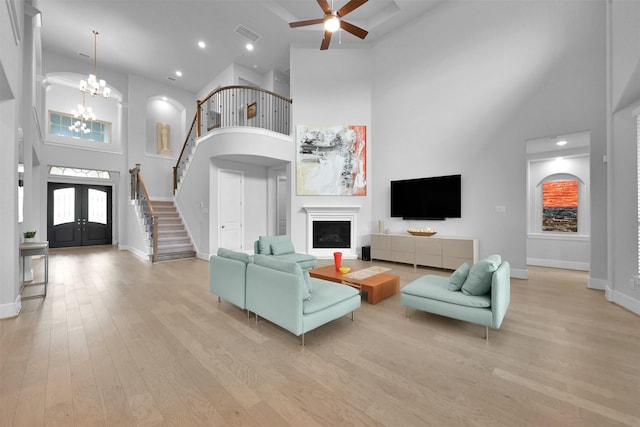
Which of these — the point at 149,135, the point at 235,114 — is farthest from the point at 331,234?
the point at 149,135

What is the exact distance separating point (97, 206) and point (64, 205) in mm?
937

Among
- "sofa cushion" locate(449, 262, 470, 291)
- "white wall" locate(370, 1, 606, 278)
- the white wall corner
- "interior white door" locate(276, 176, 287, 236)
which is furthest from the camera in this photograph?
"interior white door" locate(276, 176, 287, 236)

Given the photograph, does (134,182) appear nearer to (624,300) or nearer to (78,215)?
(78,215)

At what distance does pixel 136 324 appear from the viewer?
10.5 ft

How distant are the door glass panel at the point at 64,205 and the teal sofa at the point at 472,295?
12.3m

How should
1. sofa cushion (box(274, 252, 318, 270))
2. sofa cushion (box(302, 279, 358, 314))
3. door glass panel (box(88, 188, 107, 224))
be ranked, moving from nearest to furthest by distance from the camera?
1. sofa cushion (box(302, 279, 358, 314))
2. sofa cushion (box(274, 252, 318, 270))
3. door glass panel (box(88, 188, 107, 224))

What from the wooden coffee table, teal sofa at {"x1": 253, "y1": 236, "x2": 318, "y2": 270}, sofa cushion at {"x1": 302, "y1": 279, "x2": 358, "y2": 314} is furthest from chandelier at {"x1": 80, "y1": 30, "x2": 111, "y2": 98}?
sofa cushion at {"x1": 302, "y1": 279, "x2": 358, "y2": 314}

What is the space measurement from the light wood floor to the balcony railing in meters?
5.99

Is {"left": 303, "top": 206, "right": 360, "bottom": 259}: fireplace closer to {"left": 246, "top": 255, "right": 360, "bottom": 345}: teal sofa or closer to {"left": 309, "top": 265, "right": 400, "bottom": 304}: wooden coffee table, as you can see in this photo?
{"left": 309, "top": 265, "right": 400, "bottom": 304}: wooden coffee table

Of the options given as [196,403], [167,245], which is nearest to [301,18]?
[167,245]

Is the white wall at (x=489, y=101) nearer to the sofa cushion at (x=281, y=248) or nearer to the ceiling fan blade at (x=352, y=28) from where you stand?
the ceiling fan blade at (x=352, y=28)

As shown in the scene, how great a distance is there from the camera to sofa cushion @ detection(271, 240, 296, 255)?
218 inches

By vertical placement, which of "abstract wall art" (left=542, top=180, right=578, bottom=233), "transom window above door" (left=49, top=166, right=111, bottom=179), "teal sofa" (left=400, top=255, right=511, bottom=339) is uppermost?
"transom window above door" (left=49, top=166, right=111, bottom=179)

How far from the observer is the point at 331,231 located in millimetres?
7703
